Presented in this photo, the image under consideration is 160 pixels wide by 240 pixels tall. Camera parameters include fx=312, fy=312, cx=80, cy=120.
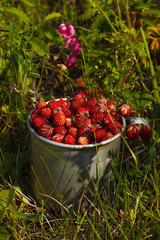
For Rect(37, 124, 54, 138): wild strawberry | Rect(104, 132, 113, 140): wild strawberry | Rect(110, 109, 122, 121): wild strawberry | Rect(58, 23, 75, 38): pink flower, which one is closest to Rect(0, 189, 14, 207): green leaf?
Rect(37, 124, 54, 138): wild strawberry

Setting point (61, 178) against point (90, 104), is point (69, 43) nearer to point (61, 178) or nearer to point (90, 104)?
point (90, 104)

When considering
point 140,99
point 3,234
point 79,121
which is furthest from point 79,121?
point 3,234

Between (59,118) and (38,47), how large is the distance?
2.10ft

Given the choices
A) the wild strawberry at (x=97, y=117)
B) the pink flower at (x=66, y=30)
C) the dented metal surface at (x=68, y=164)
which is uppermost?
the pink flower at (x=66, y=30)

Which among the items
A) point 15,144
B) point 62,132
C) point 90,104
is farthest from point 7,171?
point 90,104

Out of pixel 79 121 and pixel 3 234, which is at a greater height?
pixel 79 121

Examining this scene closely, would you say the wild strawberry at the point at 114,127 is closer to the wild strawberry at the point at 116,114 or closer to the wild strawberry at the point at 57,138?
the wild strawberry at the point at 116,114

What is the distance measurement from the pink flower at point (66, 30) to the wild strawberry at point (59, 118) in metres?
0.71

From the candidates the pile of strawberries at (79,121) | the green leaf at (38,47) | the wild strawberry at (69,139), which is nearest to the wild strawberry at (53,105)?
the pile of strawberries at (79,121)

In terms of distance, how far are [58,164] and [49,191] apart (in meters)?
0.21

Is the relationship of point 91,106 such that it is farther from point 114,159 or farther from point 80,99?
point 114,159

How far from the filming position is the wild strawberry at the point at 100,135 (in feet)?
4.74

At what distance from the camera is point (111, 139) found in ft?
4.78

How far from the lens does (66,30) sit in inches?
78.8
